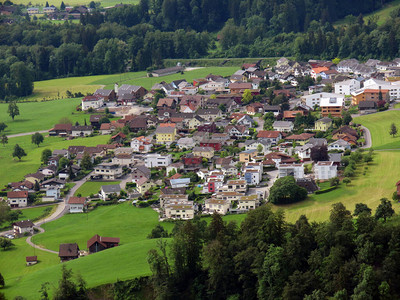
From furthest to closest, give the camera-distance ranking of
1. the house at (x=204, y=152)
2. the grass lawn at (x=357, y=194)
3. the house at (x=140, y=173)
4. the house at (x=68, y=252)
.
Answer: the house at (x=204, y=152)
the house at (x=140, y=173)
the grass lawn at (x=357, y=194)
the house at (x=68, y=252)

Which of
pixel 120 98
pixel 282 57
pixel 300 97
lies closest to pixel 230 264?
pixel 300 97

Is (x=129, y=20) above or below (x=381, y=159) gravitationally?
above

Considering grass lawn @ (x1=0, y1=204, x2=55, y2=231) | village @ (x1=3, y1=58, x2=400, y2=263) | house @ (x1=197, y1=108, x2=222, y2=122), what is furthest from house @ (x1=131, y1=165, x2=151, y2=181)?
house @ (x1=197, y1=108, x2=222, y2=122)

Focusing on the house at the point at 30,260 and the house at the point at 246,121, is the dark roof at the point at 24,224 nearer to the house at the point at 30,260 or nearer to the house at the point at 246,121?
the house at the point at 30,260

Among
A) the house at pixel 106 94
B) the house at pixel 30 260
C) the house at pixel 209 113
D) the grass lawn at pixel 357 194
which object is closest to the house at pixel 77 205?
the house at pixel 30 260

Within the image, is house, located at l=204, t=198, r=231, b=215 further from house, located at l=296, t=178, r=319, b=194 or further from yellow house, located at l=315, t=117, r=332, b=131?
yellow house, located at l=315, t=117, r=332, b=131

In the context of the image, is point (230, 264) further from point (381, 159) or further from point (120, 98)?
point (120, 98)
